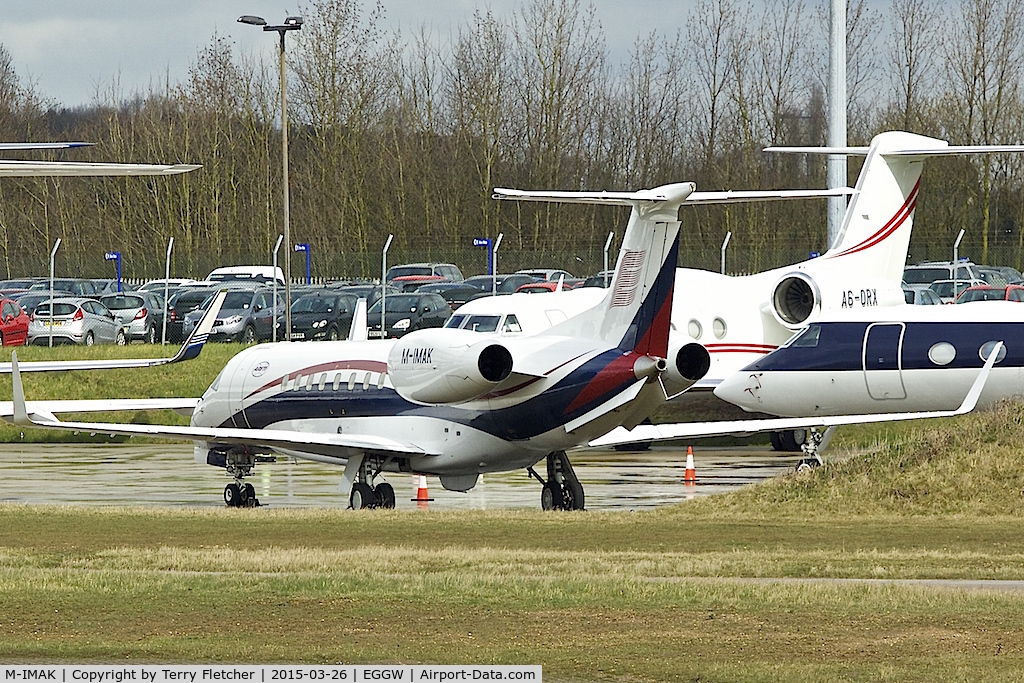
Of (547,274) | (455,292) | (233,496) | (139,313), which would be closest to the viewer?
(233,496)

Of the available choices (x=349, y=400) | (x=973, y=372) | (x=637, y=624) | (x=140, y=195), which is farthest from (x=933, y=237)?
(x=637, y=624)

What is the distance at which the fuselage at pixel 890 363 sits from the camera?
25.7 metres

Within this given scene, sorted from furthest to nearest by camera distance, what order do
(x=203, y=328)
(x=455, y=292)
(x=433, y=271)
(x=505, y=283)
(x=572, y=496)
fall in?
(x=433, y=271), (x=505, y=283), (x=455, y=292), (x=203, y=328), (x=572, y=496)

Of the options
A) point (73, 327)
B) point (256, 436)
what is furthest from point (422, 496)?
point (73, 327)

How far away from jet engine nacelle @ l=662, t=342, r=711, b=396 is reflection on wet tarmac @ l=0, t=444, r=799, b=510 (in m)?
2.53

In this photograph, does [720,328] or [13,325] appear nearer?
[720,328]

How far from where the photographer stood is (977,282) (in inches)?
1903

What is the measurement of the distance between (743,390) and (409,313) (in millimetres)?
21363

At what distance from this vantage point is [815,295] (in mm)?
29219

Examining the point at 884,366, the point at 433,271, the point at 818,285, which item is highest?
the point at 433,271

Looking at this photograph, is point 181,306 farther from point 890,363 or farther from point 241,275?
point 890,363

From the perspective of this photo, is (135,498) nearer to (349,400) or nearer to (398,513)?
(349,400)

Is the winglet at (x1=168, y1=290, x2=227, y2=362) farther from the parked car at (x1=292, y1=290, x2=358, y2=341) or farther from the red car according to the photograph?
the red car

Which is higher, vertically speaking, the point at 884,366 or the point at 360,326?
the point at 360,326
